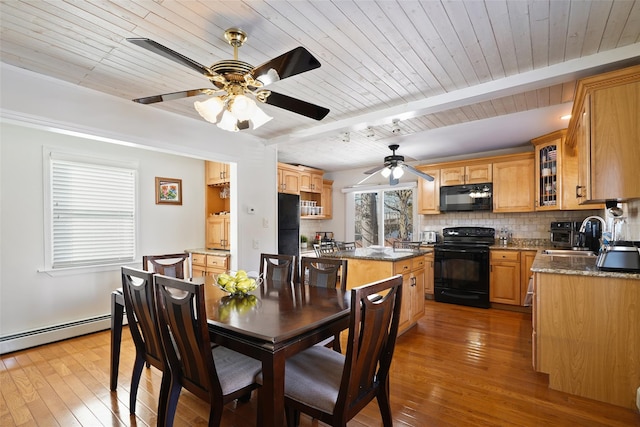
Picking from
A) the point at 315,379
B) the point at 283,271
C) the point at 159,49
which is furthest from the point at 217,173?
the point at 315,379

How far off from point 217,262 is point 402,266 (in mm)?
2422

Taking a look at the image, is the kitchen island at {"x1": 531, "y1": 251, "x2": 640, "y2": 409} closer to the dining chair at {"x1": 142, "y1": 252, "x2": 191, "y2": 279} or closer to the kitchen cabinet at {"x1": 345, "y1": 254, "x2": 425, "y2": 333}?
the kitchen cabinet at {"x1": 345, "y1": 254, "x2": 425, "y2": 333}

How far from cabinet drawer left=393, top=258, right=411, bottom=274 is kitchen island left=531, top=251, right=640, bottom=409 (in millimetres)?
1202

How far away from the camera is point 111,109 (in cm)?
284

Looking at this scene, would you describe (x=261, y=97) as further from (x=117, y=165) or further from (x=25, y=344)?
(x=25, y=344)

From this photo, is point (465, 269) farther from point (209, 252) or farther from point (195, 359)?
point (195, 359)

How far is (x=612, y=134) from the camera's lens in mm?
2051

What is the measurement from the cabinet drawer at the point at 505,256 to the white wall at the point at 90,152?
3072mm

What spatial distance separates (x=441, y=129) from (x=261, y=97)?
8.74 ft

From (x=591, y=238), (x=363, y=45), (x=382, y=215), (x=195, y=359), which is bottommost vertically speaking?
(x=195, y=359)

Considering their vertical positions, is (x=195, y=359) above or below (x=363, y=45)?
below

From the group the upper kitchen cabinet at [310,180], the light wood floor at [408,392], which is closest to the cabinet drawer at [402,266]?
the light wood floor at [408,392]

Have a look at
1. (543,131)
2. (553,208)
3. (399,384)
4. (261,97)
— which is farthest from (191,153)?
(553,208)

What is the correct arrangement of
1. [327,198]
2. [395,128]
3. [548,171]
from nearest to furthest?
[395,128] → [548,171] → [327,198]
